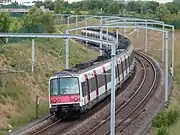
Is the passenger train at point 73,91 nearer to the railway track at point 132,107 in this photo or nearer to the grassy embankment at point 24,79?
the railway track at point 132,107

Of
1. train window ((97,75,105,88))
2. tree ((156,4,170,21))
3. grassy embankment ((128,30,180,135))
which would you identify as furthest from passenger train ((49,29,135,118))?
tree ((156,4,170,21))

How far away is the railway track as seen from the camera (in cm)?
2975

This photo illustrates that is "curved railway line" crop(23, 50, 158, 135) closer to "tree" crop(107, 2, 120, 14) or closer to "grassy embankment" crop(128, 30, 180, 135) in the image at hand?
"grassy embankment" crop(128, 30, 180, 135)

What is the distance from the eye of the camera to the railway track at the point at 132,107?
1171 inches

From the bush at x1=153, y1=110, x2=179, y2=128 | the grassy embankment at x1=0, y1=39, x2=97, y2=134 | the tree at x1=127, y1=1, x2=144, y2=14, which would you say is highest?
the tree at x1=127, y1=1, x2=144, y2=14

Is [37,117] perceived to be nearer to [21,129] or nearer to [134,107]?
[21,129]

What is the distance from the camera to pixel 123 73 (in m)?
44.9

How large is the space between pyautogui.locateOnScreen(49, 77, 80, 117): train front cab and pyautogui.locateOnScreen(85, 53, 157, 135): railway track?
2149 millimetres

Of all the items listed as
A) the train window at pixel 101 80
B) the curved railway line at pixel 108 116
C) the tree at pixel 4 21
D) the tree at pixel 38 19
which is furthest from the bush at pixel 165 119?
the tree at pixel 38 19

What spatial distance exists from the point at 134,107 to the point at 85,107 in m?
6.18

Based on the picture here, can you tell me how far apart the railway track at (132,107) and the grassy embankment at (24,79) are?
5.34 meters

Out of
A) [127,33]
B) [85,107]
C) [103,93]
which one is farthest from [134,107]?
[127,33]

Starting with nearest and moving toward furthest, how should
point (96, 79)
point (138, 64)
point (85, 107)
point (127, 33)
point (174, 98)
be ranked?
1. point (85, 107)
2. point (96, 79)
3. point (174, 98)
4. point (138, 64)
5. point (127, 33)

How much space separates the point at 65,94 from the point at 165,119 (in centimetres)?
652
